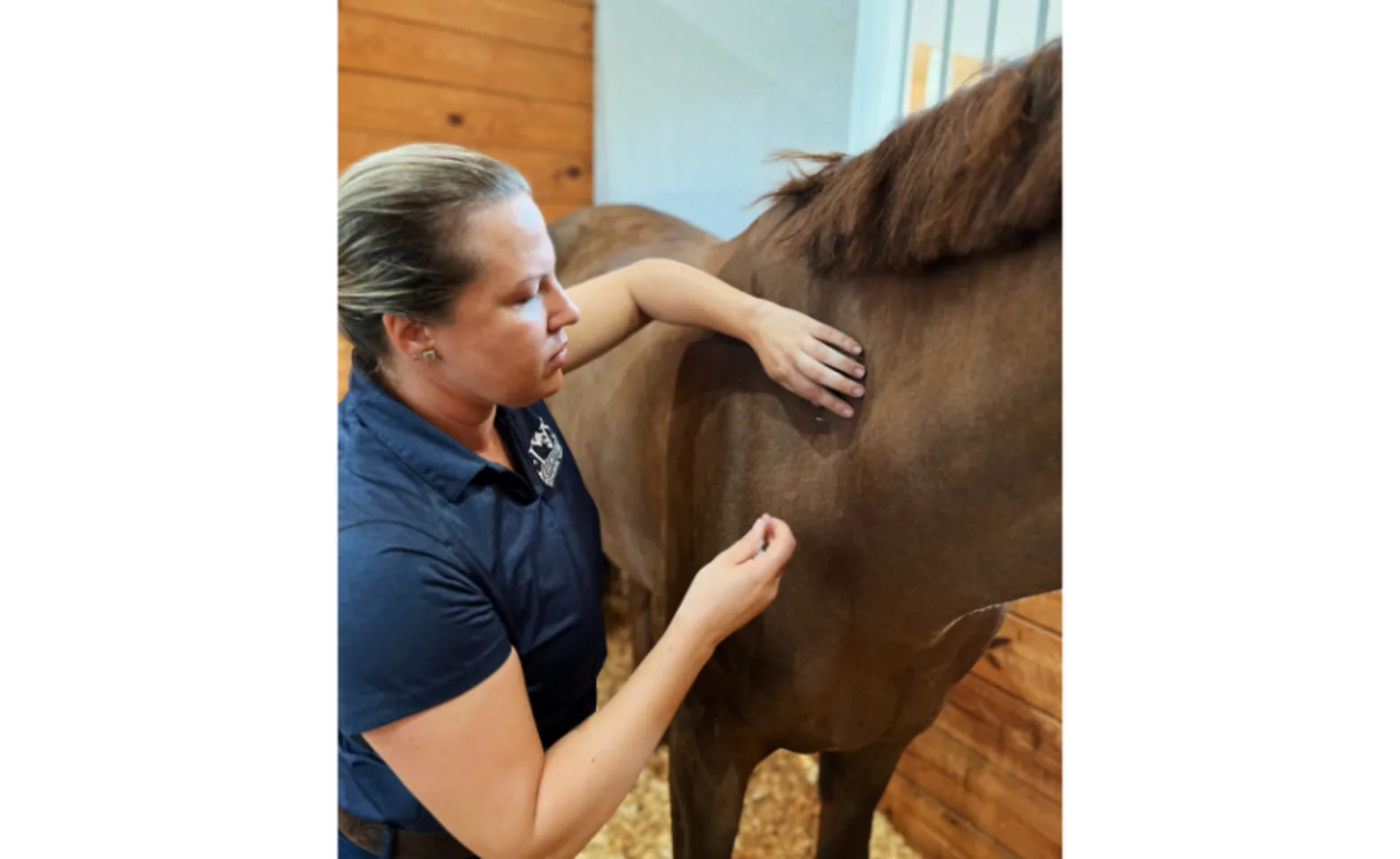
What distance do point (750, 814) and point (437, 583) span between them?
63 cm

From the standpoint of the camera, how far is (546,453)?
558 mm


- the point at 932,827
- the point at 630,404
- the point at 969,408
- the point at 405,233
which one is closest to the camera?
the point at 405,233

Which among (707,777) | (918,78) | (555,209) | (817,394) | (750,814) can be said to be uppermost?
(918,78)

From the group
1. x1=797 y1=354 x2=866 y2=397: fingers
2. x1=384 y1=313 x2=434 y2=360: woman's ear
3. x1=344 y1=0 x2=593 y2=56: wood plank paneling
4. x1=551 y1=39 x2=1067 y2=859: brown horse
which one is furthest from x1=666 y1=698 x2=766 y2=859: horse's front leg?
x1=344 y1=0 x2=593 y2=56: wood plank paneling

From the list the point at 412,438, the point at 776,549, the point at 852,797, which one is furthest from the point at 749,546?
the point at 852,797

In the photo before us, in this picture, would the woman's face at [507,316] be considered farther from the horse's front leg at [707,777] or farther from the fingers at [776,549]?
the horse's front leg at [707,777]

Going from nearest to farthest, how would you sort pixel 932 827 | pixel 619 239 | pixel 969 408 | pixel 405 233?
pixel 405 233 < pixel 969 408 < pixel 932 827 < pixel 619 239

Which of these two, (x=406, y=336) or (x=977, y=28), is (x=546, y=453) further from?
(x=977, y=28)

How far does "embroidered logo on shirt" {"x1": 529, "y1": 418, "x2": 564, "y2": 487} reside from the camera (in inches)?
21.3

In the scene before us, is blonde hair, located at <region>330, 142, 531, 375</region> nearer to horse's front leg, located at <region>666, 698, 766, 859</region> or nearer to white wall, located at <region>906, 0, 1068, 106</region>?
white wall, located at <region>906, 0, 1068, 106</region>
